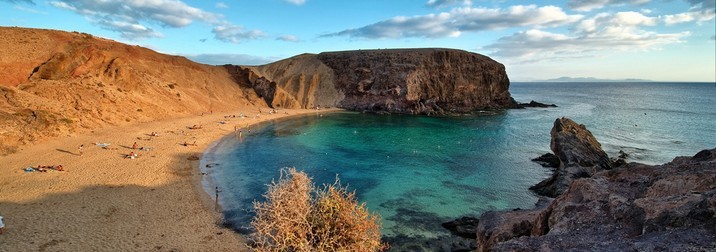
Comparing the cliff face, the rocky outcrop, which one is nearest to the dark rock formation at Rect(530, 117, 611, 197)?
the rocky outcrop

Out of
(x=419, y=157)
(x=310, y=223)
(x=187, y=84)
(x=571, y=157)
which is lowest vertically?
(x=419, y=157)

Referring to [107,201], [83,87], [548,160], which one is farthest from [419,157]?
[83,87]

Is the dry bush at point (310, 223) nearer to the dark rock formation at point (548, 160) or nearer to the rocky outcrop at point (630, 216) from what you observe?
the rocky outcrop at point (630, 216)

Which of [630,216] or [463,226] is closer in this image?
[630,216]

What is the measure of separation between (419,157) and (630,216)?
31478 mm

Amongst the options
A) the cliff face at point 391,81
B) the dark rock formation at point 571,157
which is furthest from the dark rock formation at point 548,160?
the cliff face at point 391,81

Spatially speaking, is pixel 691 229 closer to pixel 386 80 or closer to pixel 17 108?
pixel 17 108

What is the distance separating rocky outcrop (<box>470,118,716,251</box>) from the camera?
7.60 metres

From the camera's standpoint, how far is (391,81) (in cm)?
8438

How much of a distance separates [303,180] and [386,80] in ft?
241

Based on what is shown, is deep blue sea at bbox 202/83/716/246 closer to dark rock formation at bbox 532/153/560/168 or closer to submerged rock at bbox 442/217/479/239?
submerged rock at bbox 442/217/479/239

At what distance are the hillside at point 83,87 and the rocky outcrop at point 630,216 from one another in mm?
42092

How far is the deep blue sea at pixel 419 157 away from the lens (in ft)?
85.0

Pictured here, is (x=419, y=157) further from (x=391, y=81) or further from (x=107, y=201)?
(x=391, y=81)
